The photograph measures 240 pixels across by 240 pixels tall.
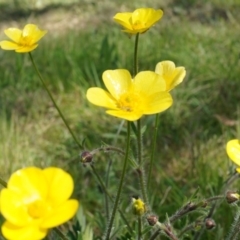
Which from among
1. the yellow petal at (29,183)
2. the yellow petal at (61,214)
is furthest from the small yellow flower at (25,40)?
the yellow petal at (61,214)

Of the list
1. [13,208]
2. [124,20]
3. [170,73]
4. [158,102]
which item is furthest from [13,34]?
[13,208]

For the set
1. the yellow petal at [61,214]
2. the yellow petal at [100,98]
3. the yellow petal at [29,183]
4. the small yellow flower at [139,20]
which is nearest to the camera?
the yellow petal at [61,214]

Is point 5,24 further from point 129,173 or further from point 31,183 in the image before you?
point 31,183

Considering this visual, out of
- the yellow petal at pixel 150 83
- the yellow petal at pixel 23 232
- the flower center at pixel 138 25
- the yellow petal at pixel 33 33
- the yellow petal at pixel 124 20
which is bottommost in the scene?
the yellow petal at pixel 23 232

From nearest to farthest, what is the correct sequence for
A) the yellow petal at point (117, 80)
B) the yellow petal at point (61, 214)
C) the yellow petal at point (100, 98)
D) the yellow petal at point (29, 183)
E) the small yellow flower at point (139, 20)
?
the yellow petal at point (61, 214), the yellow petal at point (29, 183), the yellow petal at point (100, 98), the yellow petal at point (117, 80), the small yellow flower at point (139, 20)

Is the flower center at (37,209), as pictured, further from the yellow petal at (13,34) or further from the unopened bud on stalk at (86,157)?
the yellow petal at (13,34)

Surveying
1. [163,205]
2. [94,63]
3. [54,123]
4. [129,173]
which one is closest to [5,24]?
[94,63]

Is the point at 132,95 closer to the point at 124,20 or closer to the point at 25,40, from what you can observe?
the point at 124,20

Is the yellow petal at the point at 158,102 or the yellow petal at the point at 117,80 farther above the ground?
the yellow petal at the point at 158,102
